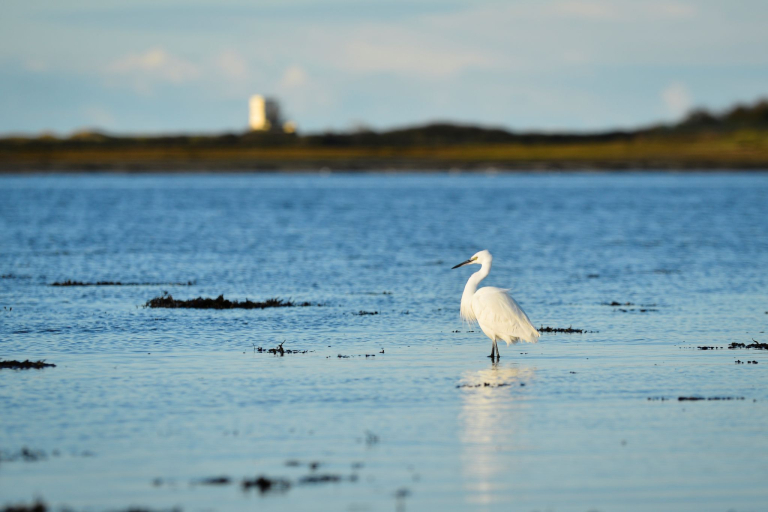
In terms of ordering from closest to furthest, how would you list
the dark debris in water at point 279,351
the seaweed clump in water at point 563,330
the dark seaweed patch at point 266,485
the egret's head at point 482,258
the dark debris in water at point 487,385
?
the dark seaweed patch at point 266,485 → the dark debris in water at point 487,385 → the dark debris in water at point 279,351 → the egret's head at point 482,258 → the seaweed clump in water at point 563,330

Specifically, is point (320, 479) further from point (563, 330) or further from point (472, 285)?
point (563, 330)

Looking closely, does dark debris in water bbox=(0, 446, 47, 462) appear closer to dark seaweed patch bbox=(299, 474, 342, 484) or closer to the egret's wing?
dark seaweed patch bbox=(299, 474, 342, 484)

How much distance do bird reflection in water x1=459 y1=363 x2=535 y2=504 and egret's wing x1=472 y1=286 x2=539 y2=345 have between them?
69 cm

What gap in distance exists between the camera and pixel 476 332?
19203 millimetres

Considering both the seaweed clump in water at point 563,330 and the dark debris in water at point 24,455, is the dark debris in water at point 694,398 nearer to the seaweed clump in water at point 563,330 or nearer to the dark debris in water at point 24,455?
the seaweed clump in water at point 563,330

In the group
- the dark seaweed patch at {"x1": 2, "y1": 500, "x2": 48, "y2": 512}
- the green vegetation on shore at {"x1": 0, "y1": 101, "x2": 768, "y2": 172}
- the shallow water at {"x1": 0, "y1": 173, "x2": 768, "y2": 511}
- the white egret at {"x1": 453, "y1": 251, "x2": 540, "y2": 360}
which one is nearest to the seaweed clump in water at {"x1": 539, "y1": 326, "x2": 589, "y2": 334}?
the shallow water at {"x1": 0, "y1": 173, "x2": 768, "y2": 511}

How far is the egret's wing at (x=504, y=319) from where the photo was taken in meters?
15.9

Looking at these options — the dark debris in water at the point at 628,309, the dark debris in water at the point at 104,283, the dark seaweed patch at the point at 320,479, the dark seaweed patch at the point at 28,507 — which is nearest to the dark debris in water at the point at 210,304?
the dark debris in water at the point at 104,283

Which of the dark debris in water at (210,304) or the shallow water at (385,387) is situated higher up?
the dark debris in water at (210,304)

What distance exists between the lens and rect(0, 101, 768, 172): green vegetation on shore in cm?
15700

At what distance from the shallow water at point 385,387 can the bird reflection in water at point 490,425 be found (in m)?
0.04

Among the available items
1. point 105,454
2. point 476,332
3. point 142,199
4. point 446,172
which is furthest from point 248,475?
point 446,172

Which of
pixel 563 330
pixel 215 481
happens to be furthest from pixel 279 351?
pixel 215 481

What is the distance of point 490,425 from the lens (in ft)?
37.5
